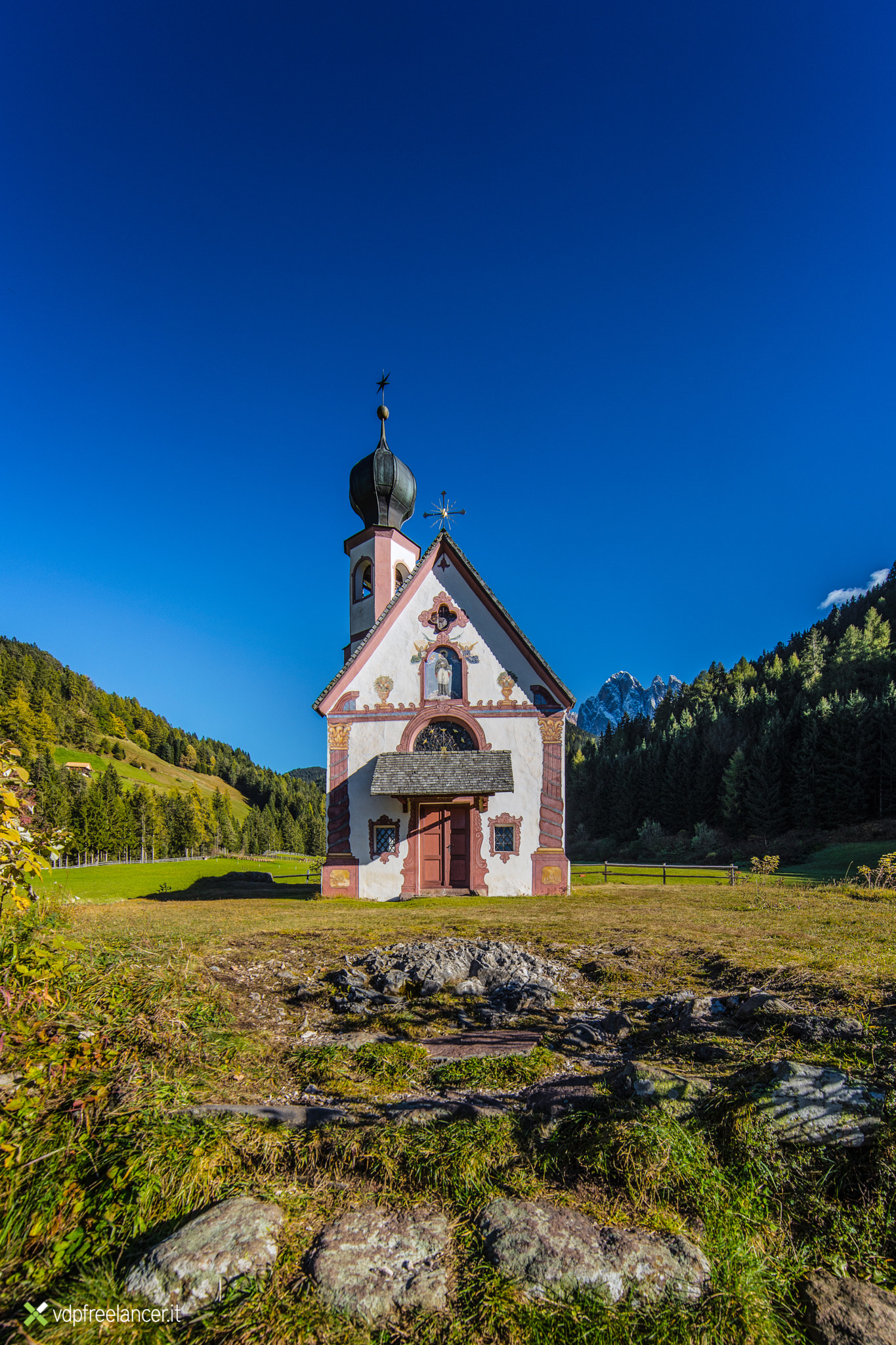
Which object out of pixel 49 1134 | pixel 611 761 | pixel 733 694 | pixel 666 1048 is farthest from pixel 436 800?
pixel 733 694

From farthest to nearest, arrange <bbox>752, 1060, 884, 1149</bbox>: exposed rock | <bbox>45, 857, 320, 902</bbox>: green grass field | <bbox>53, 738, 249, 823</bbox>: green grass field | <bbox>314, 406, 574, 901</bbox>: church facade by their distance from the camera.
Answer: <bbox>53, 738, 249, 823</bbox>: green grass field < <bbox>45, 857, 320, 902</bbox>: green grass field < <bbox>314, 406, 574, 901</bbox>: church facade < <bbox>752, 1060, 884, 1149</bbox>: exposed rock

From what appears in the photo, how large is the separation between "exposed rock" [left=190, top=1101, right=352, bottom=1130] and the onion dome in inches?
1024

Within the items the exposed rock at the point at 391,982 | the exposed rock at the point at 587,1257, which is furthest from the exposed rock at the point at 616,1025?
the exposed rock at the point at 587,1257

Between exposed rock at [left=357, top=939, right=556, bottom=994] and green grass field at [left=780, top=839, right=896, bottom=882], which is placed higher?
exposed rock at [left=357, top=939, right=556, bottom=994]

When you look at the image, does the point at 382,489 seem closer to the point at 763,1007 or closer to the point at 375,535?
the point at 375,535

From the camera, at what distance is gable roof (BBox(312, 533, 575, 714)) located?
23.0m

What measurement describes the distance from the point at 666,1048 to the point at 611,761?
256ft

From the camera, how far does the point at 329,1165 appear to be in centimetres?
405

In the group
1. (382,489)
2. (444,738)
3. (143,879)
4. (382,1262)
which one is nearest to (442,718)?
(444,738)

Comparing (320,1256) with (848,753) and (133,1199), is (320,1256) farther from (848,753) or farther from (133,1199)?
(848,753)

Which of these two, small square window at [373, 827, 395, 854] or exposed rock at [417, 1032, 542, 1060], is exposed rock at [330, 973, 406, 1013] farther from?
small square window at [373, 827, 395, 854]

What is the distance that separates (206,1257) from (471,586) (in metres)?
21.7

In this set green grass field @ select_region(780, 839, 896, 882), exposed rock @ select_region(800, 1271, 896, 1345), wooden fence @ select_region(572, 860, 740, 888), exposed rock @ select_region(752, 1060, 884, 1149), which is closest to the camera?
exposed rock @ select_region(800, 1271, 896, 1345)

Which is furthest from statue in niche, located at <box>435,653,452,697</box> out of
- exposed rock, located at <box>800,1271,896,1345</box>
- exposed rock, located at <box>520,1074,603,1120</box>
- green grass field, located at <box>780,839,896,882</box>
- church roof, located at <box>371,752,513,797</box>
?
green grass field, located at <box>780,839,896,882</box>
